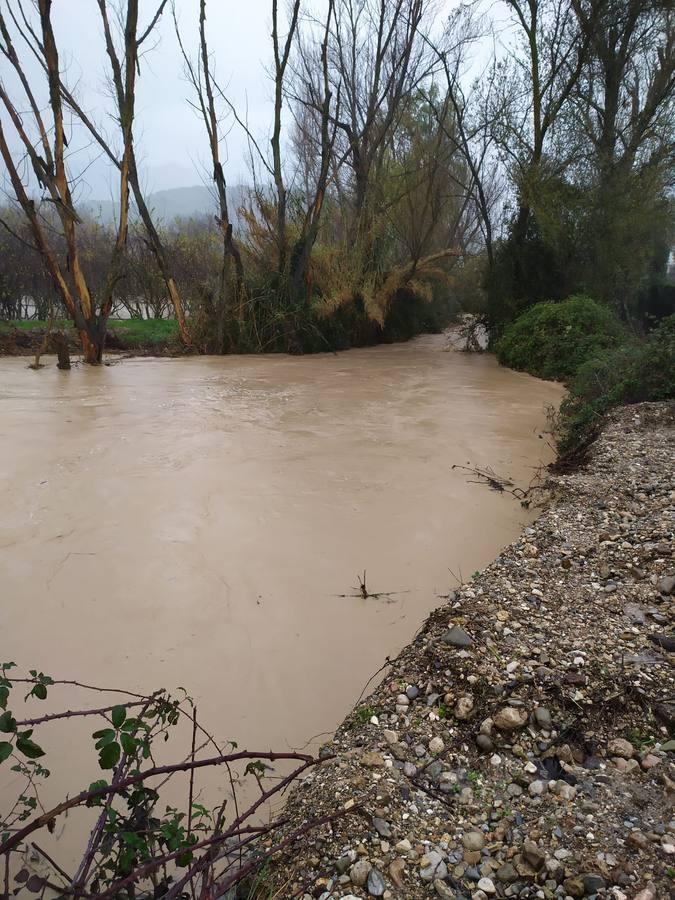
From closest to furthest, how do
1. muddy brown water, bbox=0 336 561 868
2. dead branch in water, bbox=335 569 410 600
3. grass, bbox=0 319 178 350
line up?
1. muddy brown water, bbox=0 336 561 868
2. dead branch in water, bbox=335 569 410 600
3. grass, bbox=0 319 178 350

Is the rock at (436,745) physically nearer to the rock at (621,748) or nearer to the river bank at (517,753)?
the river bank at (517,753)


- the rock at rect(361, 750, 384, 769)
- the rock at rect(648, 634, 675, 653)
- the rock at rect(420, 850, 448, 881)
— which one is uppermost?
the rock at rect(648, 634, 675, 653)

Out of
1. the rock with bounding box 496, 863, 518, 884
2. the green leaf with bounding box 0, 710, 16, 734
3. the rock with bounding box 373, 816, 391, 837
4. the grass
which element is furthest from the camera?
the grass

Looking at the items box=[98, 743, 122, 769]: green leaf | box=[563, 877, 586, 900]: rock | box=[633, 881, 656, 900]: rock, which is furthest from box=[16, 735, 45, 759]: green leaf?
box=[633, 881, 656, 900]: rock

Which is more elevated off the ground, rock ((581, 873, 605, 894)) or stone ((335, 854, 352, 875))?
rock ((581, 873, 605, 894))

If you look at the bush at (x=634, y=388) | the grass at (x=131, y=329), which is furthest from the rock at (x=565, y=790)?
the grass at (x=131, y=329)

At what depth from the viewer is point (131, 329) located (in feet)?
40.2

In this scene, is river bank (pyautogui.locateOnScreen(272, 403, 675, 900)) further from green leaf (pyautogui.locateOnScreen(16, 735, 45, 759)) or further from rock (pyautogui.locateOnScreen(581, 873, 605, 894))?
green leaf (pyautogui.locateOnScreen(16, 735, 45, 759))

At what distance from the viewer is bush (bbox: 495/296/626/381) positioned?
8.25 meters

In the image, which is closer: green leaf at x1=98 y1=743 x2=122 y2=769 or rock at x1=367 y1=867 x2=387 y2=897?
green leaf at x1=98 y1=743 x2=122 y2=769

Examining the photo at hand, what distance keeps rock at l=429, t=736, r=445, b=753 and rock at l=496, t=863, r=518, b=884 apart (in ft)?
1.25

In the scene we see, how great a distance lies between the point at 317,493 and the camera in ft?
12.1

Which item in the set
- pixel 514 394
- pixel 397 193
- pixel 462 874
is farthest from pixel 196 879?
pixel 397 193

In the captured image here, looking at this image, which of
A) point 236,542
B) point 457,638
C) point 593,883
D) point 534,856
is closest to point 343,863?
point 534,856
